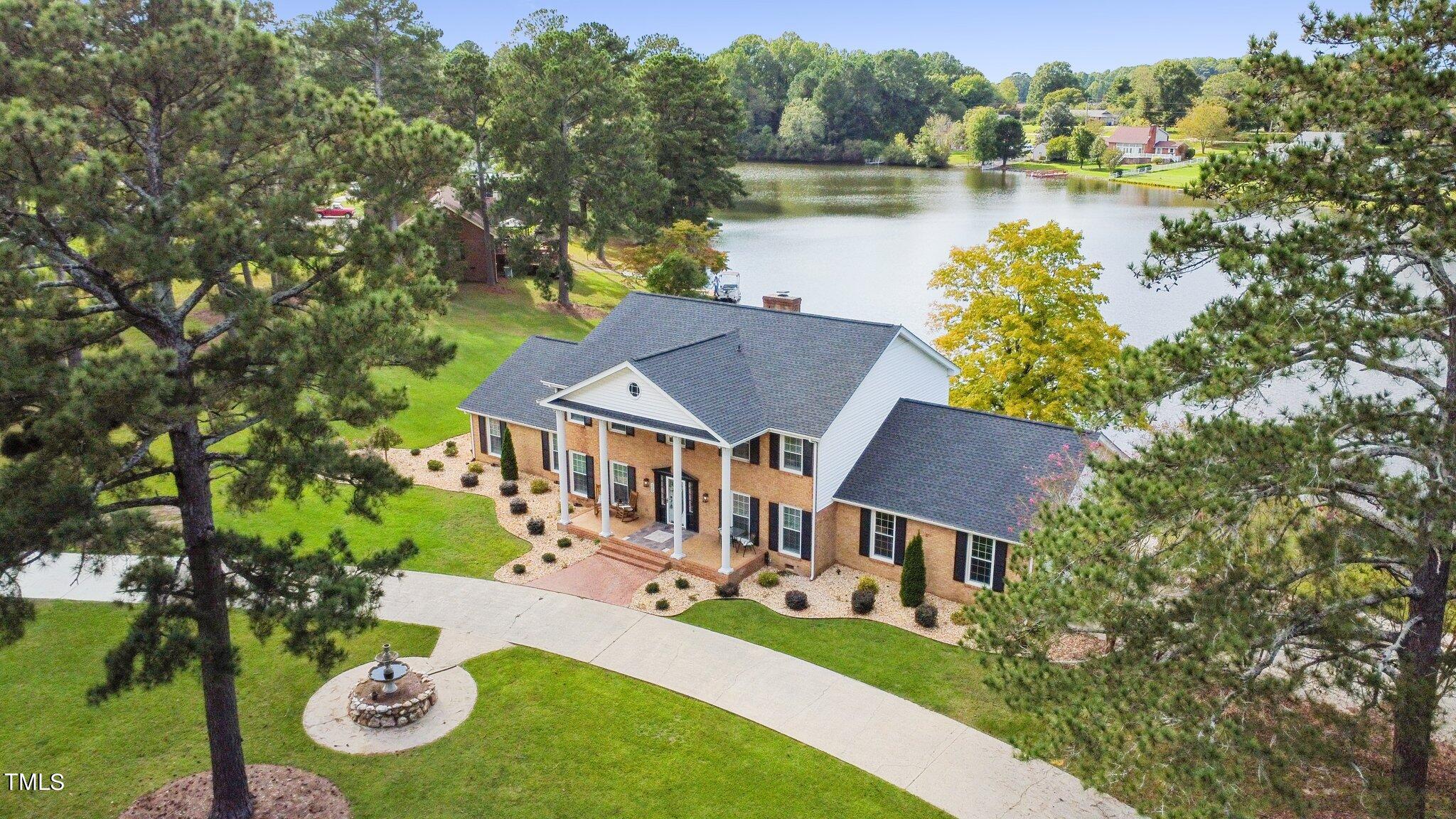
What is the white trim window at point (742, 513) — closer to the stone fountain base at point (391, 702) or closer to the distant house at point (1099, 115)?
the stone fountain base at point (391, 702)

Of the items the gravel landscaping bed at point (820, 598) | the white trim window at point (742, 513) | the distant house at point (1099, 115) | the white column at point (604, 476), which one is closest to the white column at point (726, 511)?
the gravel landscaping bed at point (820, 598)

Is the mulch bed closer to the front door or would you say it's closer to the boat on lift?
the front door

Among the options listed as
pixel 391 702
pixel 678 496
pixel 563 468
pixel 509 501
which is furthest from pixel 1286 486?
pixel 509 501

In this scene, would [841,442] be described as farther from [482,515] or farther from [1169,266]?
[1169,266]

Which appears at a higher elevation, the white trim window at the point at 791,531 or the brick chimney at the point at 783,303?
the brick chimney at the point at 783,303

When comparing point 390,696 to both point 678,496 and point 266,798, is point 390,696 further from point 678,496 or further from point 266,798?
point 678,496

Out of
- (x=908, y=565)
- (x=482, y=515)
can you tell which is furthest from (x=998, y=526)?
(x=482, y=515)

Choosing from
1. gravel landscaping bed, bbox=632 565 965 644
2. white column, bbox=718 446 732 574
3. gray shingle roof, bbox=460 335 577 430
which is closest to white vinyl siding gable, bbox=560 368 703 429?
white column, bbox=718 446 732 574
